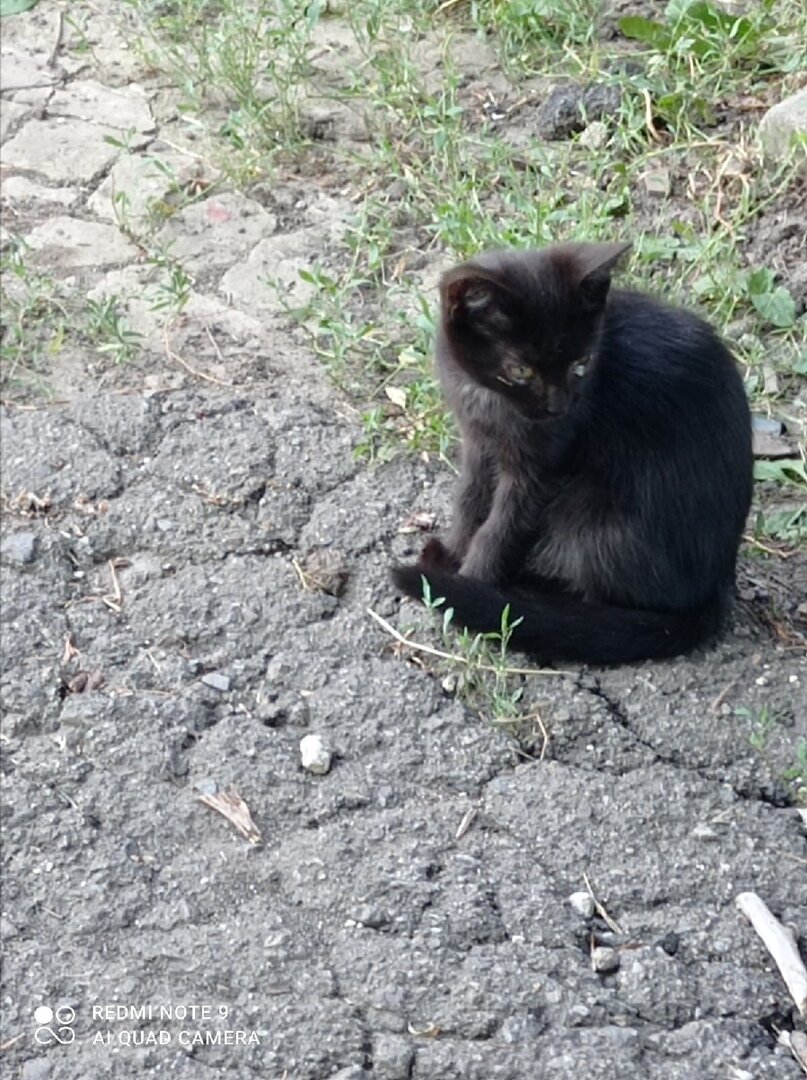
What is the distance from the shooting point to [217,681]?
3447 mm

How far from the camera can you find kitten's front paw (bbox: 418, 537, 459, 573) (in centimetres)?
369

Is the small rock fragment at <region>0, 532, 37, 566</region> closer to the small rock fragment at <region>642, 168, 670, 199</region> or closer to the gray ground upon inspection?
the gray ground

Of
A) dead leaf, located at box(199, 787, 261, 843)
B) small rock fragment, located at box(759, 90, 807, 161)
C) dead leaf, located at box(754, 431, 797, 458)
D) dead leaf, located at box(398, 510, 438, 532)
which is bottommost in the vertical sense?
dead leaf, located at box(199, 787, 261, 843)

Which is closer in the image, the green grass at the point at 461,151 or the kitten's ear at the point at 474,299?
the kitten's ear at the point at 474,299

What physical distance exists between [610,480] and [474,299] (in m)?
0.56

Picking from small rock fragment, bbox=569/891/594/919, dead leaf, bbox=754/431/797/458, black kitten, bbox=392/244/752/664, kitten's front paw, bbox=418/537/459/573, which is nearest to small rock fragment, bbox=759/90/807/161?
dead leaf, bbox=754/431/797/458

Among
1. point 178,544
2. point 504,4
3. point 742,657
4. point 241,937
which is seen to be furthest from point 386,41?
point 241,937

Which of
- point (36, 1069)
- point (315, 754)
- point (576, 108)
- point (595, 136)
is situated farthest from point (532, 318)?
point (576, 108)

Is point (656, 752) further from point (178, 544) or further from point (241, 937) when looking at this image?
point (178, 544)

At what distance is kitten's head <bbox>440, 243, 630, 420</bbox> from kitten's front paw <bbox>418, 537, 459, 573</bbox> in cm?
52

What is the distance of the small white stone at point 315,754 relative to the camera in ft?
10.6

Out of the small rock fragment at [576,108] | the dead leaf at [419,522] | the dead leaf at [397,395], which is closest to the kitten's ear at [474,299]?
the dead leaf at [419,522]

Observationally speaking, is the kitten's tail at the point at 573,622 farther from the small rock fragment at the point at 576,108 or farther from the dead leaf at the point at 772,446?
the small rock fragment at the point at 576,108

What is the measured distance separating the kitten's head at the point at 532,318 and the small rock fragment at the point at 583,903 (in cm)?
101
